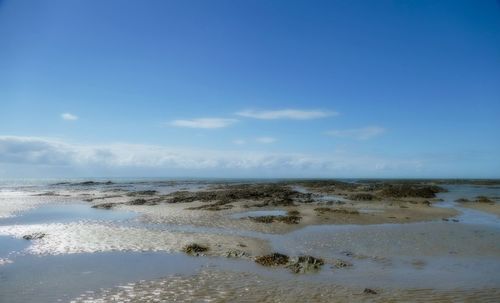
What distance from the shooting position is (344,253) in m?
15.2

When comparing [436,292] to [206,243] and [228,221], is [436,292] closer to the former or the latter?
[206,243]

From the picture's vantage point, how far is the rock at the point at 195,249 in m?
14.9

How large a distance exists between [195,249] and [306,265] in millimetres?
5013

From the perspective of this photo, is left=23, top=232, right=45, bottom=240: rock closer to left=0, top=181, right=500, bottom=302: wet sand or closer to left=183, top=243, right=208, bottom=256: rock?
left=0, top=181, right=500, bottom=302: wet sand

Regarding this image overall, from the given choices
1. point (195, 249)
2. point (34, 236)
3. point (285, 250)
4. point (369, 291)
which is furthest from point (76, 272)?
point (369, 291)

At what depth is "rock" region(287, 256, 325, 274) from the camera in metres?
12.6

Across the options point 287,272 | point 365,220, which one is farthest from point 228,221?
point 287,272

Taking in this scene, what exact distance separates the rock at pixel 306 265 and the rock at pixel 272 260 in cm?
46

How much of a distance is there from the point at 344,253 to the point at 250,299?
668cm

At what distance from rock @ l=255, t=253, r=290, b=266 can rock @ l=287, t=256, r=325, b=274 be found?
0.46 m

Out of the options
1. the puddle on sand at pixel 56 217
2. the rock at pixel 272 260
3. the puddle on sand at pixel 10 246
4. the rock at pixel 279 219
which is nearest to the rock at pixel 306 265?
the rock at pixel 272 260

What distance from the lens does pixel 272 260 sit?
1349 cm

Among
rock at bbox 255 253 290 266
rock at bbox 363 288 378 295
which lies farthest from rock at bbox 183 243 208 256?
rock at bbox 363 288 378 295

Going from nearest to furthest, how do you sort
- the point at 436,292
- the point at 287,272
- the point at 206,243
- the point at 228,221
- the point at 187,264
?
the point at 436,292
the point at 287,272
the point at 187,264
the point at 206,243
the point at 228,221
